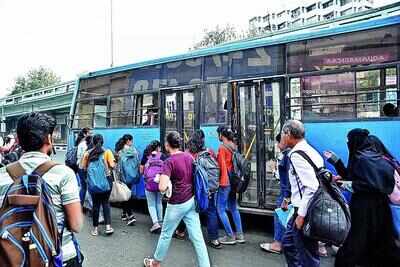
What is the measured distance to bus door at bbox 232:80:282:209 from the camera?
6304 mm

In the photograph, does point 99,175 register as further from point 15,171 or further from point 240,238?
point 15,171

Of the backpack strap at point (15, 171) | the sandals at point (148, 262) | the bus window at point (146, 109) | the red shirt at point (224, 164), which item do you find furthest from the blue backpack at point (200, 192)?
the bus window at point (146, 109)

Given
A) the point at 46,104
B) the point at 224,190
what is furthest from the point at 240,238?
the point at 46,104

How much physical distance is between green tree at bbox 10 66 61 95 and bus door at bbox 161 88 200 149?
165ft

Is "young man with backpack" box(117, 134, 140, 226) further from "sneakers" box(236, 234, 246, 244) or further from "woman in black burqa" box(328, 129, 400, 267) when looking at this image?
"woman in black burqa" box(328, 129, 400, 267)

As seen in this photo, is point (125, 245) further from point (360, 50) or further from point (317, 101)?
point (360, 50)

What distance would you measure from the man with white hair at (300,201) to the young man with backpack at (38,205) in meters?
1.76

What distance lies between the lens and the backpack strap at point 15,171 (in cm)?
228

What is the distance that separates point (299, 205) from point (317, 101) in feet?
9.10

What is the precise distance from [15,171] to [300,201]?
219cm

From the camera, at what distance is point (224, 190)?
19.1 feet

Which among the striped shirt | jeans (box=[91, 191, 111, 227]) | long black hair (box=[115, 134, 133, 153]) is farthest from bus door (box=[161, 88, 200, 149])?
the striped shirt

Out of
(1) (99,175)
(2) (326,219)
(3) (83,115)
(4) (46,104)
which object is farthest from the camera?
(4) (46,104)

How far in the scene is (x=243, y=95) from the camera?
6.62 m
